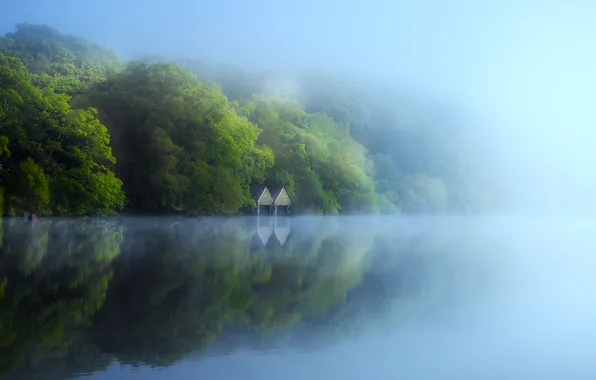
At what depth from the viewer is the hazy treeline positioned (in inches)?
202

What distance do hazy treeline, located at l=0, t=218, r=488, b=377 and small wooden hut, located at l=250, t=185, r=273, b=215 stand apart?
64.4 feet

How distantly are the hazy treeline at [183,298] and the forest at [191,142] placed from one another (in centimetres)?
1031

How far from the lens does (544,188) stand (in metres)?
63.0

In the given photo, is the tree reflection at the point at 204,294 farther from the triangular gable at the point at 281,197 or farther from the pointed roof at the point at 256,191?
the triangular gable at the point at 281,197

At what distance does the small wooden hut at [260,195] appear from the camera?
3297 centimetres

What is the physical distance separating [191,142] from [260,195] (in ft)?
17.6

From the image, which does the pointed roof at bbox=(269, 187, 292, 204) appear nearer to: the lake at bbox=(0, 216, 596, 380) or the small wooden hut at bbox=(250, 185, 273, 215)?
the small wooden hut at bbox=(250, 185, 273, 215)

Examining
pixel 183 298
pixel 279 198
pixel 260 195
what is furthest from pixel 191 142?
pixel 183 298

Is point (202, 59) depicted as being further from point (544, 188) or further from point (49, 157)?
point (544, 188)

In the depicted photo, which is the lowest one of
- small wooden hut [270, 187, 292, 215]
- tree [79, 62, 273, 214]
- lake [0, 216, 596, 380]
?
lake [0, 216, 596, 380]

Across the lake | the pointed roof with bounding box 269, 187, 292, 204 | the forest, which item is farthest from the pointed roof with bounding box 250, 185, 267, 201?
the lake

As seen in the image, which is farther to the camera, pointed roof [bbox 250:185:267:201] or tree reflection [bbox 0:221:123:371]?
pointed roof [bbox 250:185:267:201]

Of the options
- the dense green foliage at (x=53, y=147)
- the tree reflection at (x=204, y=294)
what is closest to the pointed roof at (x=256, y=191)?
the dense green foliage at (x=53, y=147)

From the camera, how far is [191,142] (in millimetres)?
28844
